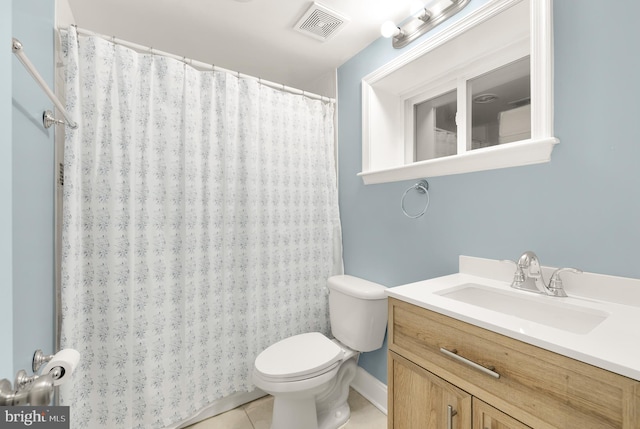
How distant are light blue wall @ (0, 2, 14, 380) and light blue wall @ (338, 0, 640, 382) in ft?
5.00

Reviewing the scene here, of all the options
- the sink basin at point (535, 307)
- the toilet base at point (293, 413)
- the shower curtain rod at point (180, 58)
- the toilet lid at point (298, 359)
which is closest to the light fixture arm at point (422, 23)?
the shower curtain rod at point (180, 58)

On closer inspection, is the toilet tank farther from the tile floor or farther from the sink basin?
the sink basin

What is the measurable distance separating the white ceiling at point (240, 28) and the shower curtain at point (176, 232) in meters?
0.32

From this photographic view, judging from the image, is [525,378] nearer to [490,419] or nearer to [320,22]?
[490,419]

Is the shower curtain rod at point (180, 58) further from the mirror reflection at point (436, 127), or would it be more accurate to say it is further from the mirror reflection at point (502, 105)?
the mirror reflection at point (502, 105)

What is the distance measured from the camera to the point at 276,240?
70.9 inches

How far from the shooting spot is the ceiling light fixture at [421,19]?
1.33 metres

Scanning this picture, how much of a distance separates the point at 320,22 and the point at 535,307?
5.76 ft

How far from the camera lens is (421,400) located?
96 cm

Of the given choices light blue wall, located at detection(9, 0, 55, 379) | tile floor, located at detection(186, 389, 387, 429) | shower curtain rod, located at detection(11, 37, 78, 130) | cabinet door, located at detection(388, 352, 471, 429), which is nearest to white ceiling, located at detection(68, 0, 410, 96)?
light blue wall, located at detection(9, 0, 55, 379)

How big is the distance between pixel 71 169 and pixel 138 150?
28 centimetres

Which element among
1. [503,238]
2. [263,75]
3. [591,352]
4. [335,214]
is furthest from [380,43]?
[591,352]

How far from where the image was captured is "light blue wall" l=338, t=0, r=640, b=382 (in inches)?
34.2

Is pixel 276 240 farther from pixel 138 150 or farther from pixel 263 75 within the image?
pixel 263 75
